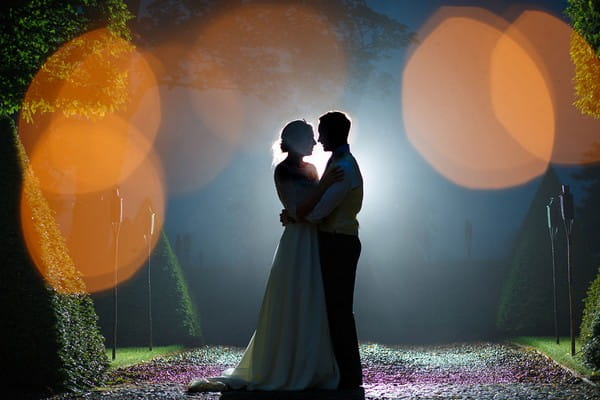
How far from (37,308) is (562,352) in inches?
385

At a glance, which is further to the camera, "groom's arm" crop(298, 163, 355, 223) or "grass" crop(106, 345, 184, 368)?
"grass" crop(106, 345, 184, 368)

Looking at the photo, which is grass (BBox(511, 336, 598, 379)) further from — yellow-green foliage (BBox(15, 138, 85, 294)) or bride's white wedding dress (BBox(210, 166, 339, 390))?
yellow-green foliage (BBox(15, 138, 85, 294))

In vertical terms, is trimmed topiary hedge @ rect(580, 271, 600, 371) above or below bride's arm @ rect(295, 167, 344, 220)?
below

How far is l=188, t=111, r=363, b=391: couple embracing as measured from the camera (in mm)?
7172

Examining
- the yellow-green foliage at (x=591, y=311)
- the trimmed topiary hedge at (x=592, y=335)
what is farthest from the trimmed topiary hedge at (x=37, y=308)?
the yellow-green foliage at (x=591, y=311)

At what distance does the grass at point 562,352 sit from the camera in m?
9.56

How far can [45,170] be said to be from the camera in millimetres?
23094

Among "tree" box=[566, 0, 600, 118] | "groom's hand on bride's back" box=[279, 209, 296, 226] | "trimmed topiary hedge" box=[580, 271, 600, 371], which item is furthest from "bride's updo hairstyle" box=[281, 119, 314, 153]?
"tree" box=[566, 0, 600, 118]

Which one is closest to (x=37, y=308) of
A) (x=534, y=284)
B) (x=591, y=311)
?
(x=591, y=311)

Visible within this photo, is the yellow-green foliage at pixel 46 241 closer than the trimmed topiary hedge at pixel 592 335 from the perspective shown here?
Yes

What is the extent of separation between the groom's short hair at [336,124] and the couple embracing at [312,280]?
1cm

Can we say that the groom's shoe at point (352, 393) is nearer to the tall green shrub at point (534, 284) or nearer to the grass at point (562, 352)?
the grass at point (562, 352)

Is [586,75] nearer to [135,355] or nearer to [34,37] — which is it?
[34,37]

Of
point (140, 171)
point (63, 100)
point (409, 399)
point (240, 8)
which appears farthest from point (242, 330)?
point (409, 399)
